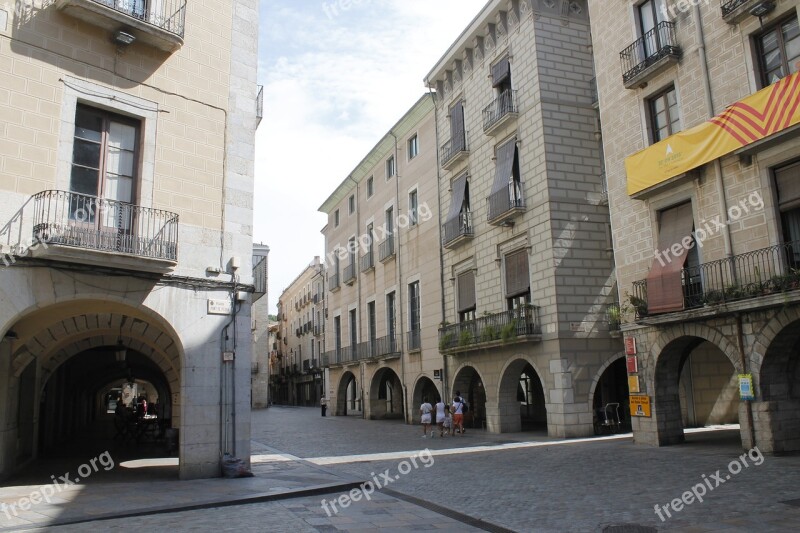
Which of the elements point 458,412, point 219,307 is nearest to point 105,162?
point 219,307

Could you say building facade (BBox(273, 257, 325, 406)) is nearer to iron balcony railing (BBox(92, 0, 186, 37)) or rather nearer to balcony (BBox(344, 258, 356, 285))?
balcony (BBox(344, 258, 356, 285))

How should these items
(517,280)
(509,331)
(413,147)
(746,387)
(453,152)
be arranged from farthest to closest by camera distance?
(413,147)
(453,152)
(517,280)
(509,331)
(746,387)

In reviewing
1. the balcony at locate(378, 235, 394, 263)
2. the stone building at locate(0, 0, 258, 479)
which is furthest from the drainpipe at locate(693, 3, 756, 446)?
the balcony at locate(378, 235, 394, 263)

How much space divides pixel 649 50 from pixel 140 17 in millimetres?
12305

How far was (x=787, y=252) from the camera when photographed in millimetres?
12859

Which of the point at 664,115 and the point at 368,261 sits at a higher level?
the point at 368,261

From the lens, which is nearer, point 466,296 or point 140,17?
point 140,17

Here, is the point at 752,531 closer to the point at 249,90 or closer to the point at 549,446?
the point at 549,446

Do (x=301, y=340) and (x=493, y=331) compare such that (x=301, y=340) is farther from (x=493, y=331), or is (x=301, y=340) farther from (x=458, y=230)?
(x=493, y=331)

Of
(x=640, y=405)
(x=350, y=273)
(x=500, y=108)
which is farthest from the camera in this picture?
(x=350, y=273)

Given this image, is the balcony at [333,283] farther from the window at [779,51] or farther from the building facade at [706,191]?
the window at [779,51]

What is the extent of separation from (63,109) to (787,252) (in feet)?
44.9

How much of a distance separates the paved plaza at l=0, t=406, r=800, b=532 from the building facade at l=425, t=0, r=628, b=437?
4121 millimetres

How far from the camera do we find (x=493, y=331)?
21.4 meters
